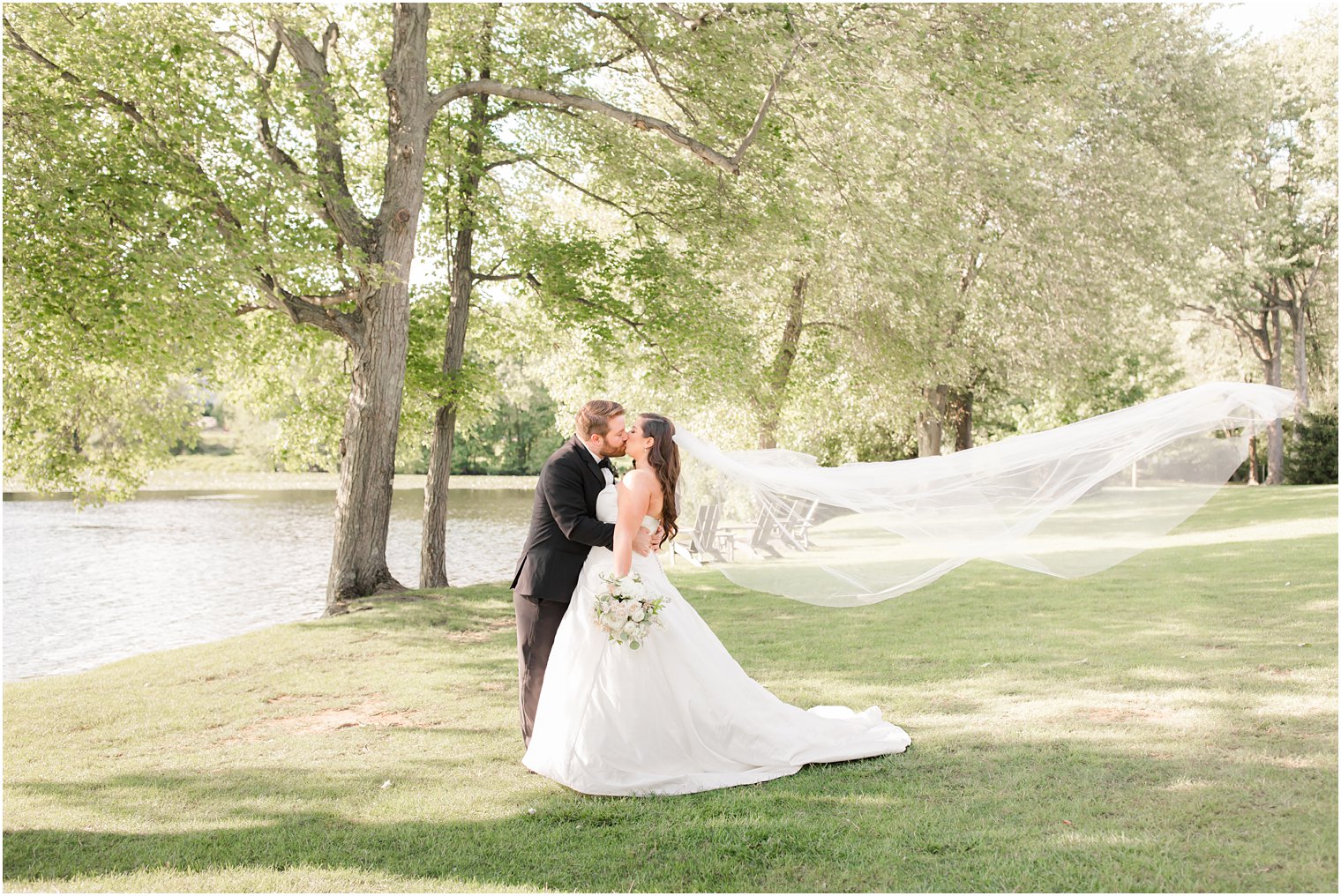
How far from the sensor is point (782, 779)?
5.88 meters

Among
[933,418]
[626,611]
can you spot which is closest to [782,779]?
[626,611]

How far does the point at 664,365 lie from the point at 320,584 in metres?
10.1

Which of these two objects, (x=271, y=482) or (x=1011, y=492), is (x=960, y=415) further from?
(x=271, y=482)

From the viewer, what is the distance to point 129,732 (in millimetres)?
7812

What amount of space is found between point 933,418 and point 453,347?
44.4 feet

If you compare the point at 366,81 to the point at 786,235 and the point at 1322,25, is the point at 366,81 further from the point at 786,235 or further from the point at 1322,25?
the point at 1322,25

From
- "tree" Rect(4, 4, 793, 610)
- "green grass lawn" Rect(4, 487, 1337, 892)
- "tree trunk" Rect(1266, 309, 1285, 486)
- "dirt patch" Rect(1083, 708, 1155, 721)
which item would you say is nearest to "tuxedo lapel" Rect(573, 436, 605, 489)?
"green grass lawn" Rect(4, 487, 1337, 892)

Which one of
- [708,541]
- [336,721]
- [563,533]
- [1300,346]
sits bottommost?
[336,721]

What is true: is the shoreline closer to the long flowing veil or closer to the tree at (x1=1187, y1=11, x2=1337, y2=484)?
the tree at (x1=1187, y1=11, x2=1337, y2=484)

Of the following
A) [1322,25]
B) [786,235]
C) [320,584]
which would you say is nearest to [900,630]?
[786,235]

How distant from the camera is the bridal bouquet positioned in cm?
592

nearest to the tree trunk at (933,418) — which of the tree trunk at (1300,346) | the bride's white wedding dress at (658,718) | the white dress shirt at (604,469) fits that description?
the tree trunk at (1300,346)

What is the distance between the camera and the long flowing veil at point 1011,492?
6.20m

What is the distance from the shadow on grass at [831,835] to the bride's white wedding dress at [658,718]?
0.50 ft
